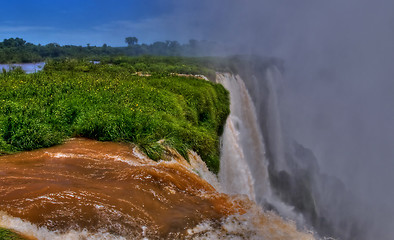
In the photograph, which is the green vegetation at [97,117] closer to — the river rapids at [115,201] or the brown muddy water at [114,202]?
the river rapids at [115,201]

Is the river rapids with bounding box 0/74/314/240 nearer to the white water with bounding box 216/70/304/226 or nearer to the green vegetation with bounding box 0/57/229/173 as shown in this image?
the green vegetation with bounding box 0/57/229/173

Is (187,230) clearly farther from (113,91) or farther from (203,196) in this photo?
(113,91)

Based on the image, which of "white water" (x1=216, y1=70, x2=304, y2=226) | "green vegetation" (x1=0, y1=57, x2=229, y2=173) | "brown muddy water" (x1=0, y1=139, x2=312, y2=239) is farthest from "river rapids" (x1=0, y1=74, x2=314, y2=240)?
"white water" (x1=216, y1=70, x2=304, y2=226)

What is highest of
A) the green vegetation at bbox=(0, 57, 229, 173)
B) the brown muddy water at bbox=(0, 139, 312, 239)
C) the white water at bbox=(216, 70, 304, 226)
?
the green vegetation at bbox=(0, 57, 229, 173)

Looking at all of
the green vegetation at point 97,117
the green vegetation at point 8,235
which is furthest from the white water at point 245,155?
the green vegetation at point 8,235

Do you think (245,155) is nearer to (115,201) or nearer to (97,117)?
(97,117)

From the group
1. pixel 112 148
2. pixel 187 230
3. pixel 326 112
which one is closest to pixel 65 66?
pixel 112 148

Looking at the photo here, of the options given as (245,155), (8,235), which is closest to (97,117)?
(8,235)
